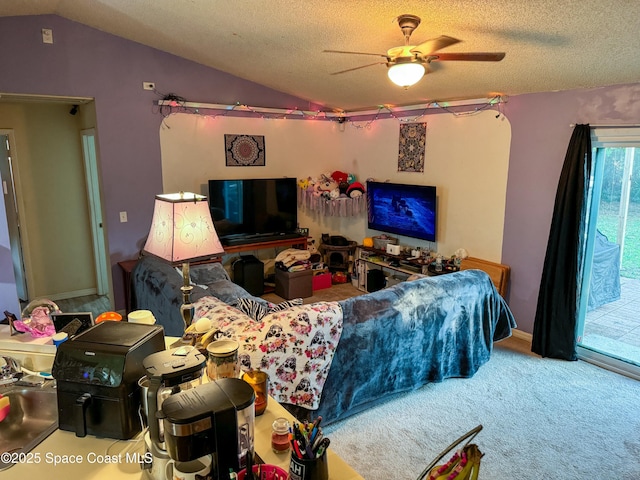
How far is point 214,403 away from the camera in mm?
1049

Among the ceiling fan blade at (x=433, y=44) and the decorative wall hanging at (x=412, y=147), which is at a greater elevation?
the ceiling fan blade at (x=433, y=44)

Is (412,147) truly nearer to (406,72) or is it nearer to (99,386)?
(406,72)

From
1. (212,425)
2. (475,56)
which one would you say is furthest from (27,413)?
(475,56)

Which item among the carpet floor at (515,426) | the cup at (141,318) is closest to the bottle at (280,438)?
the cup at (141,318)

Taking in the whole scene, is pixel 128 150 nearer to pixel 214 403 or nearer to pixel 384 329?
pixel 384 329

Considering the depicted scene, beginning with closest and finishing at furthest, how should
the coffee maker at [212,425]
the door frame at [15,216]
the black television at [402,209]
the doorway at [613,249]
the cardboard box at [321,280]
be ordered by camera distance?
the coffee maker at [212,425]
the doorway at [613,249]
the door frame at [15,216]
the black television at [402,209]
the cardboard box at [321,280]

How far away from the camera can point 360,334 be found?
2750 mm

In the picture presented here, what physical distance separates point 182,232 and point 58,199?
3.84 meters

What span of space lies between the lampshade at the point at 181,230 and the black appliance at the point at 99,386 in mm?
744

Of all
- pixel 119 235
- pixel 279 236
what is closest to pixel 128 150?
pixel 119 235

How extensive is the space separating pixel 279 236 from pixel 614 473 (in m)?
3.98

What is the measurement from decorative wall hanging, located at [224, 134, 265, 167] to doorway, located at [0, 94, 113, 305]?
1.43m

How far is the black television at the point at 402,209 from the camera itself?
194 inches

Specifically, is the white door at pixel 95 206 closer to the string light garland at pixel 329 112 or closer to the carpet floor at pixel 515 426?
the string light garland at pixel 329 112
